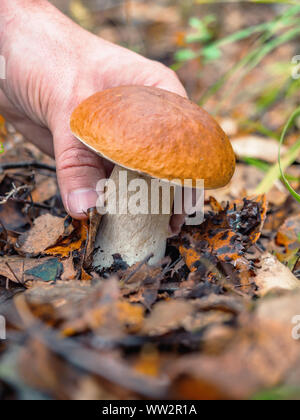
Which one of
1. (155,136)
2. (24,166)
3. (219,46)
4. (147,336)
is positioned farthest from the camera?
(219,46)

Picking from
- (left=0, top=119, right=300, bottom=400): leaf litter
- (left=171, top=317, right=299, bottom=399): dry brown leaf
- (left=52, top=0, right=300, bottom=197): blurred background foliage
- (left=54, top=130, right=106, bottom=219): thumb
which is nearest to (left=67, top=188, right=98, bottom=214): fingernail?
(left=54, top=130, right=106, bottom=219): thumb

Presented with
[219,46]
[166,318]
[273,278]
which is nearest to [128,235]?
[273,278]

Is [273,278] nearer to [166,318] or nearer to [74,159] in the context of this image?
[166,318]

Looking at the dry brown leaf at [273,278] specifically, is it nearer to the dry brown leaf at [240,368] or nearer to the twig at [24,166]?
the dry brown leaf at [240,368]

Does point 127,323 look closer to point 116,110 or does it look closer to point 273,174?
point 116,110

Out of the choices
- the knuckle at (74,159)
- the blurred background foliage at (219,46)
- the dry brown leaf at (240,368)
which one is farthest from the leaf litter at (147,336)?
the blurred background foliage at (219,46)

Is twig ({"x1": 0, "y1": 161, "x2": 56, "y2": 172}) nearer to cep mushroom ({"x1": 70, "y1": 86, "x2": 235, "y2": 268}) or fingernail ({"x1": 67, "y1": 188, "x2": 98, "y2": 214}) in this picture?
fingernail ({"x1": 67, "y1": 188, "x2": 98, "y2": 214})

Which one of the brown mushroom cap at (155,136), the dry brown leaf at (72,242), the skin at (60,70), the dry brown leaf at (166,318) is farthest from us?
the skin at (60,70)
